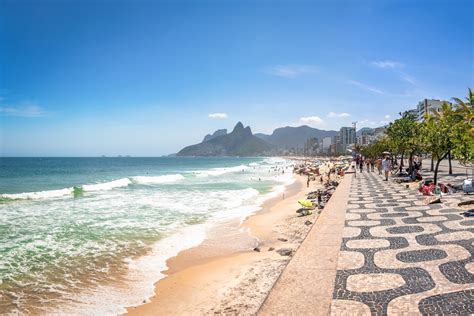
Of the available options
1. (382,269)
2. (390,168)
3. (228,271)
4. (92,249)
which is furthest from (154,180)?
(382,269)

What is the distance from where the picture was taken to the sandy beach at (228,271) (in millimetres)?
6320

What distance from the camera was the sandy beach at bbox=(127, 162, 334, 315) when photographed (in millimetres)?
6320

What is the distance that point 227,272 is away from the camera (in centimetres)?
824


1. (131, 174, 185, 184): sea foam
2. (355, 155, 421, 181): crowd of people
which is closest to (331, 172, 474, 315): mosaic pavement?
(355, 155, 421, 181): crowd of people

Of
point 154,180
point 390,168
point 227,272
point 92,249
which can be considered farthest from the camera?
point 154,180

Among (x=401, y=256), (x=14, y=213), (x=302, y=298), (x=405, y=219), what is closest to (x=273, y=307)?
(x=302, y=298)

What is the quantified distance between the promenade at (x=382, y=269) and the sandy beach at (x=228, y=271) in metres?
0.95

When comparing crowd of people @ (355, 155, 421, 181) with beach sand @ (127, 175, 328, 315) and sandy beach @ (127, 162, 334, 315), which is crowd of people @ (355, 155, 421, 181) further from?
beach sand @ (127, 175, 328, 315)

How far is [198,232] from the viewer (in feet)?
42.5

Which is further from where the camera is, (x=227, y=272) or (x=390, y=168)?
(x=390, y=168)

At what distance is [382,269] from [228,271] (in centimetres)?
394

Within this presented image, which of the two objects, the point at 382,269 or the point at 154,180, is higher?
the point at 382,269

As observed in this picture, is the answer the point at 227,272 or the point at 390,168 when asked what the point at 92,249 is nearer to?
the point at 227,272

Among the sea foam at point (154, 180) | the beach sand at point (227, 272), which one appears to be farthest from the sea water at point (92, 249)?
the sea foam at point (154, 180)
